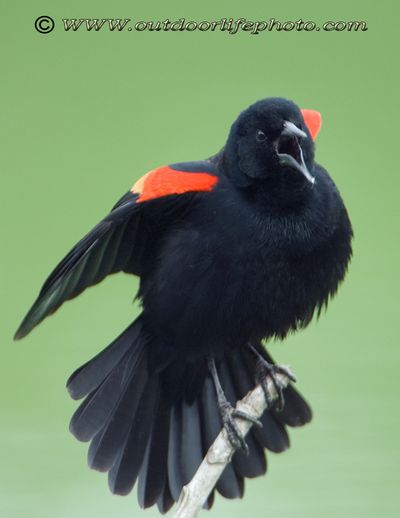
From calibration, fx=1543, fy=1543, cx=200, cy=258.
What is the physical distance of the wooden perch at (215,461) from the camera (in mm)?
2855

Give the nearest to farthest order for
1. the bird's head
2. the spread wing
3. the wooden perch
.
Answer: the wooden perch < the spread wing < the bird's head

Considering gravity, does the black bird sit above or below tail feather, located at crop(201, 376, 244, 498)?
above

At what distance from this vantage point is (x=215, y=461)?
302cm


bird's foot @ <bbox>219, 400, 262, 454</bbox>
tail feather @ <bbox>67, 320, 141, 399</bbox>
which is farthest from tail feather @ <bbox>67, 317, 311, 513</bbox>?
bird's foot @ <bbox>219, 400, 262, 454</bbox>

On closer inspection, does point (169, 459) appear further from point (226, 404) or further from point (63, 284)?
point (63, 284)

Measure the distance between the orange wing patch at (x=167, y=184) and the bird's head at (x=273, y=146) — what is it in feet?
0.32

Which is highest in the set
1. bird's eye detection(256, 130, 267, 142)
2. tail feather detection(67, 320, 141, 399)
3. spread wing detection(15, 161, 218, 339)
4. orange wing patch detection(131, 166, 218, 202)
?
bird's eye detection(256, 130, 267, 142)

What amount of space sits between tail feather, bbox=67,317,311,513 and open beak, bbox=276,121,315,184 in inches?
22.2

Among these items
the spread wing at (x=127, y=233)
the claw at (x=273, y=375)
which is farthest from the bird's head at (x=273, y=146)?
the claw at (x=273, y=375)

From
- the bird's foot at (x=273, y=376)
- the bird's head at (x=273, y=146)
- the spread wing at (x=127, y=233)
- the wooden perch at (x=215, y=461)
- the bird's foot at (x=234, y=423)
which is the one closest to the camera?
the wooden perch at (x=215, y=461)

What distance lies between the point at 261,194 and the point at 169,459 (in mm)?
703

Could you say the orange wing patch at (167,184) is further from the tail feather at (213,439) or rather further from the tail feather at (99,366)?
the tail feather at (213,439)

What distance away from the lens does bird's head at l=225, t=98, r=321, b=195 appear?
333 centimetres

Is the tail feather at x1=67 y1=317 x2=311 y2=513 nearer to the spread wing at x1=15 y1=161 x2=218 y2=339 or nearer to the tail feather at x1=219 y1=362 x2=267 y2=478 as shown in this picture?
the tail feather at x1=219 y1=362 x2=267 y2=478
